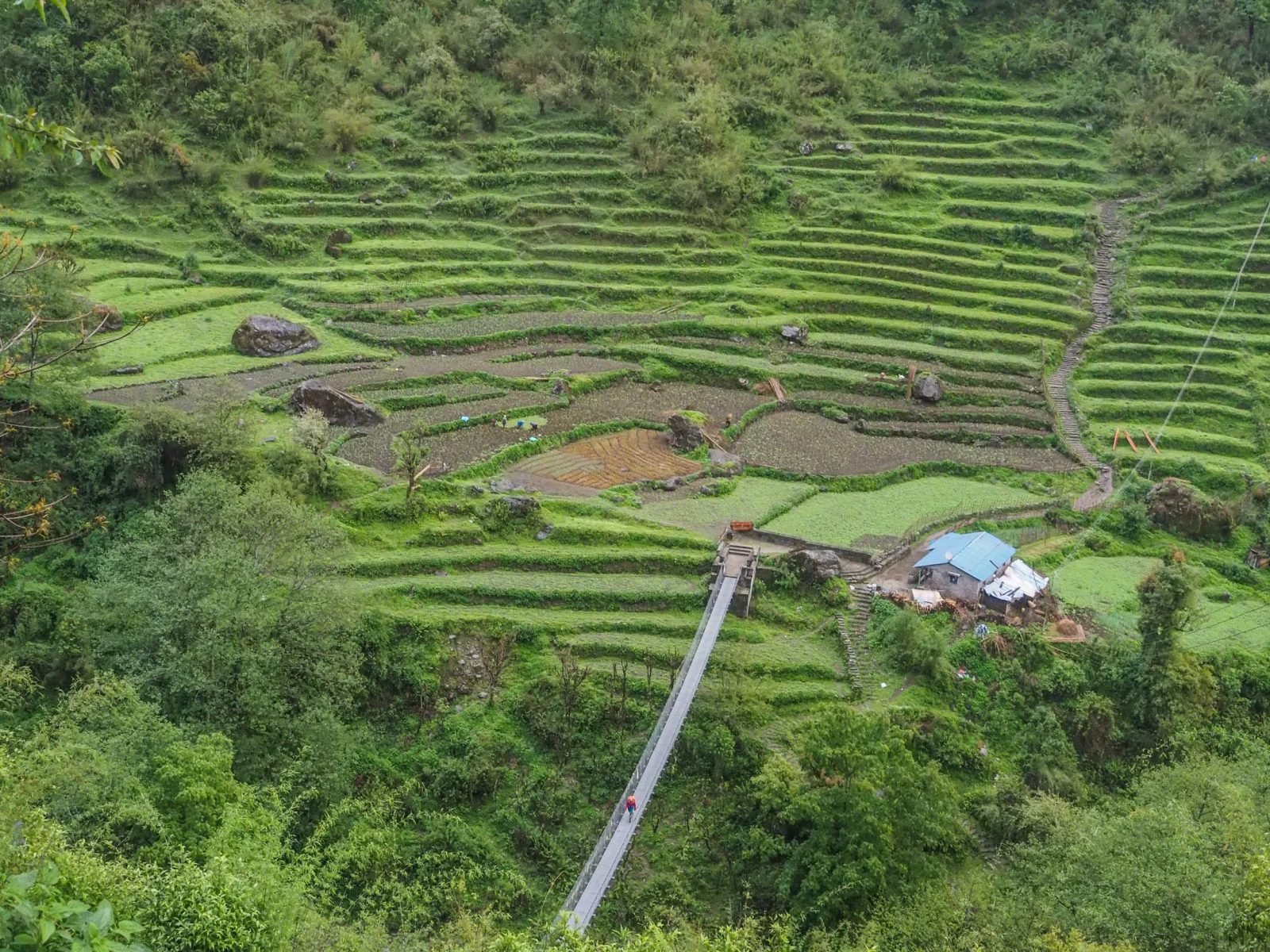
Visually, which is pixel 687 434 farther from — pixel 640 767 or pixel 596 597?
pixel 640 767

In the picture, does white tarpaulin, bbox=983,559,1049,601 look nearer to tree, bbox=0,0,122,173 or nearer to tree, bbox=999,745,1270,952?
tree, bbox=999,745,1270,952

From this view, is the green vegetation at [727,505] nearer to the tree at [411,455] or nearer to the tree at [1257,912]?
the tree at [411,455]

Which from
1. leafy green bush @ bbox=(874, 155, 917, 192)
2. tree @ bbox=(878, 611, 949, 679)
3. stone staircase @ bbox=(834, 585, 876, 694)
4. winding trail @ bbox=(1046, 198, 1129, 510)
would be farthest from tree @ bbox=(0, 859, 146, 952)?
leafy green bush @ bbox=(874, 155, 917, 192)

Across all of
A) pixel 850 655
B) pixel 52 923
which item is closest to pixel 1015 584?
pixel 850 655

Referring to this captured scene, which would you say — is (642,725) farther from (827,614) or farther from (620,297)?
(620,297)

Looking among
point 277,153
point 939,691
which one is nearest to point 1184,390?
point 939,691
